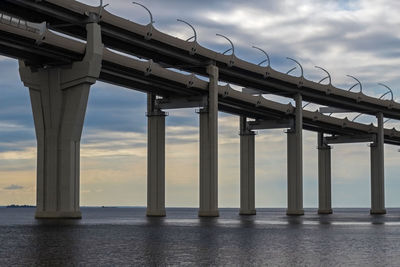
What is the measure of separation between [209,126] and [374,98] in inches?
1882

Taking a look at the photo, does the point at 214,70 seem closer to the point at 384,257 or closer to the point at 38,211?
the point at 38,211

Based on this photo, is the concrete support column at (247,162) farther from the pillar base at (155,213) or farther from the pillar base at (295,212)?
the pillar base at (155,213)

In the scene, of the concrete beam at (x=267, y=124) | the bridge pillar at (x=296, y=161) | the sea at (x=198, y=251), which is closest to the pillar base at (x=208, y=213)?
the bridge pillar at (x=296, y=161)

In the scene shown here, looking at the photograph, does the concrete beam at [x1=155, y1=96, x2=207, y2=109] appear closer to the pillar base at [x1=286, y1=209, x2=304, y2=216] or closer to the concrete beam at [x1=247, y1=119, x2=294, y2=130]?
the concrete beam at [x1=247, y1=119, x2=294, y2=130]

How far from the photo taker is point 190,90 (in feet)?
302

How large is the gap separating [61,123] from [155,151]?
23123 mm

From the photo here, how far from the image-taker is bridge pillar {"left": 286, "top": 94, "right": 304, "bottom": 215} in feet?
374

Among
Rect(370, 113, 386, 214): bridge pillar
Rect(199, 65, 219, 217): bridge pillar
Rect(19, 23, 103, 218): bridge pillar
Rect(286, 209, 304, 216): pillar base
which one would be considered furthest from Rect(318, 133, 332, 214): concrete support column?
Rect(19, 23, 103, 218): bridge pillar

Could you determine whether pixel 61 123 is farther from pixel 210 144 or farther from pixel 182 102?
pixel 182 102

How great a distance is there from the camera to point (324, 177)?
145m

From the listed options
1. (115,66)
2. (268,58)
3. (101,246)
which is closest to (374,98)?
(268,58)

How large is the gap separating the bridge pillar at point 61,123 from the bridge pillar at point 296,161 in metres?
47.1

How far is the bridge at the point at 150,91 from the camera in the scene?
7162 cm

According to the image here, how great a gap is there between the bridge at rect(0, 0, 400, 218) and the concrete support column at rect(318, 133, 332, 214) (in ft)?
27.5
